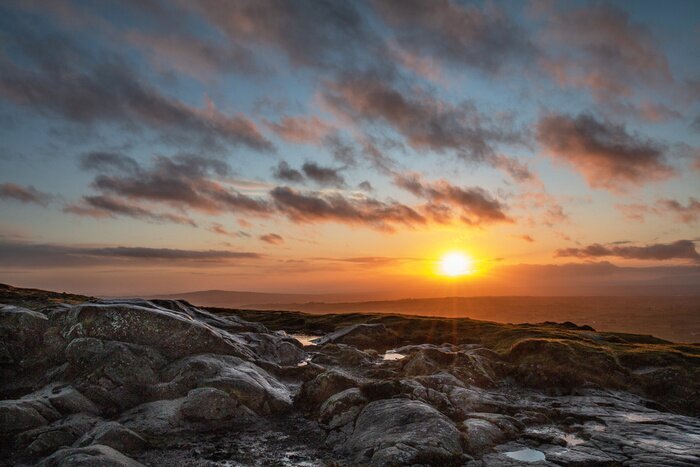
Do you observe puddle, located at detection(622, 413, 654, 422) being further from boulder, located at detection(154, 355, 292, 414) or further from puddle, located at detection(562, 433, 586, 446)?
boulder, located at detection(154, 355, 292, 414)

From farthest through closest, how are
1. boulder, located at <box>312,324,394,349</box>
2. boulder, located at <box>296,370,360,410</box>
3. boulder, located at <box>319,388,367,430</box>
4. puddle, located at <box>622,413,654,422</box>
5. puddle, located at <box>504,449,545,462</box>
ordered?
boulder, located at <box>312,324,394,349</box> < boulder, located at <box>296,370,360,410</box> < puddle, located at <box>622,413,654,422</box> < boulder, located at <box>319,388,367,430</box> < puddle, located at <box>504,449,545,462</box>

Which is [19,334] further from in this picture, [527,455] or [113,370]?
[527,455]

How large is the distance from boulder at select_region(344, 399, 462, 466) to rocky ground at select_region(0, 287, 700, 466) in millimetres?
87

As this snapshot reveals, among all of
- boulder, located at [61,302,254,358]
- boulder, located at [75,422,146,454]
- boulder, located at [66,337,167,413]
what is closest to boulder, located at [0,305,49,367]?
boulder, located at [61,302,254,358]

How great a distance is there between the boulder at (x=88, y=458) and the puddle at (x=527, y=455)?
51.9ft

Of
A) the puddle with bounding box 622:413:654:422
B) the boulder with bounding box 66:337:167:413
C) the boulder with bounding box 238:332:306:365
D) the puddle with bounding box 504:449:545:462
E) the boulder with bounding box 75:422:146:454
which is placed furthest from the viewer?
the boulder with bounding box 238:332:306:365

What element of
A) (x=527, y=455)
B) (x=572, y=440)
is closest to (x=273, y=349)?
(x=572, y=440)

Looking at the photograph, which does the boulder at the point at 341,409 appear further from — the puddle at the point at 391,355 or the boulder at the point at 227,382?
the puddle at the point at 391,355

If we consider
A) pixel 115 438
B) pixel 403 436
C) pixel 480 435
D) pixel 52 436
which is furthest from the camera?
pixel 480 435

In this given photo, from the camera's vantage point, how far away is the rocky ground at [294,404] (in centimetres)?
1950

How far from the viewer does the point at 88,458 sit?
15.5 m

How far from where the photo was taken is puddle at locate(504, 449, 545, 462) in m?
19.0

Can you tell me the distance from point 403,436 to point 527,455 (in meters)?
5.71

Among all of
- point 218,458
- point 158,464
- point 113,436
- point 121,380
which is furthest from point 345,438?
point 121,380
